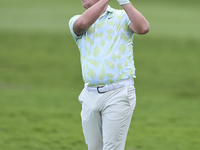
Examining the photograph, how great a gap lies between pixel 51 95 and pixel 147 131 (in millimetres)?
5525

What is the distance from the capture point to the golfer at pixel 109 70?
16.4 ft

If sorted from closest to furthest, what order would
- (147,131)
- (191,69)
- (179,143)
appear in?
(179,143), (147,131), (191,69)

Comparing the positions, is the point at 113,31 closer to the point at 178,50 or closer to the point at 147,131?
the point at 147,131

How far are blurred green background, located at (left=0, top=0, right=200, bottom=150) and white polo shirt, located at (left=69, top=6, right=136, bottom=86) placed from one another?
4.03m

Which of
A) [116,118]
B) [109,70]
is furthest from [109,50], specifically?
[116,118]

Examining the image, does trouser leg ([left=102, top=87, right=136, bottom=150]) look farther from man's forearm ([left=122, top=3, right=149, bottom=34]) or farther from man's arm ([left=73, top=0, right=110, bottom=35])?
man's arm ([left=73, top=0, right=110, bottom=35])

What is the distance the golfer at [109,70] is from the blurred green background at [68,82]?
3894 millimetres

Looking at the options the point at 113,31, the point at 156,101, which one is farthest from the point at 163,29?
the point at 113,31

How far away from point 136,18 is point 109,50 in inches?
16.4

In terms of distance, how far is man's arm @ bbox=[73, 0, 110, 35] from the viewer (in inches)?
192

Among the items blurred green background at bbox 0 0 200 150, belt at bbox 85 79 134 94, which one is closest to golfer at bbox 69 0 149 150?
A: belt at bbox 85 79 134 94

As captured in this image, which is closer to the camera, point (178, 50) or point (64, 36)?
point (178, 50)

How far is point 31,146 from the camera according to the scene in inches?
350

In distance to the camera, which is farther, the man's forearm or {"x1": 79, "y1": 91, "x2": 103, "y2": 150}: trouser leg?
{"x1": 79, "y1": 91, "x2": 103, "y2": 150}: trouser leg
